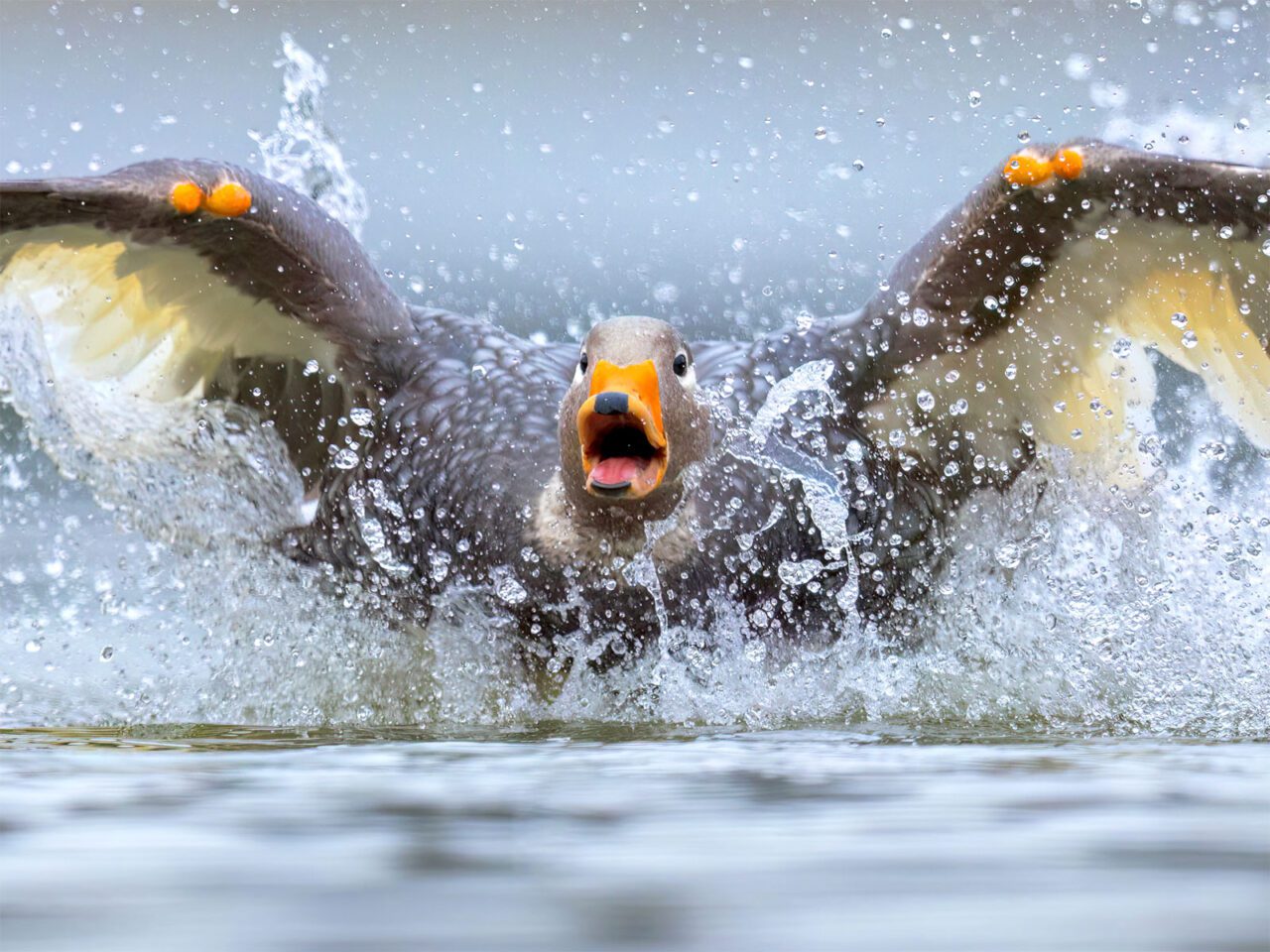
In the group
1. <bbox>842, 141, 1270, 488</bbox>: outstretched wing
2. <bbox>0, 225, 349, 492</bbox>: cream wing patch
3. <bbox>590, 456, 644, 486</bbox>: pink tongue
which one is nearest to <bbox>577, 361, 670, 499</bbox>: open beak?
<bbox>590, 456, 644, 486</bbox>: pink tongue

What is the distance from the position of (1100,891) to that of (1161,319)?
2.90 meters

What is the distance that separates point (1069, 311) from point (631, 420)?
1.13m

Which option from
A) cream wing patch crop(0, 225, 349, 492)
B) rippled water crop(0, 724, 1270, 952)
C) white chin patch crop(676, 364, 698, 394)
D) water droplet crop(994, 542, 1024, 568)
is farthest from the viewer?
water droplet crop(994, 542, 1024, 568)

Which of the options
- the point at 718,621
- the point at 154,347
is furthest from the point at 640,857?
the point at 154,347

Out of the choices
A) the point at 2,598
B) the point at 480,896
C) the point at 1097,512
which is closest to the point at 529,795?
the point at 480,896

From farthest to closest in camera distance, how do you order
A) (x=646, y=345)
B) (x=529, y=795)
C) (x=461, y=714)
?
1. (x=461, y=714)
2. (x=646, y=345)
3. (x=529, y=795)

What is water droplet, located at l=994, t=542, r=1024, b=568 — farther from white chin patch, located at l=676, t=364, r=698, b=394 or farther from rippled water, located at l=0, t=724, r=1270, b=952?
rippled water, located at l=0, t=724, r=1270, b=952

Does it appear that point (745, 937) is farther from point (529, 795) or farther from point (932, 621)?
point (932, 621)

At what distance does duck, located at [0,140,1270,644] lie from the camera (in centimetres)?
302

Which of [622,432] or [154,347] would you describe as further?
[154,347]

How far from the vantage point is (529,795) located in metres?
0.77

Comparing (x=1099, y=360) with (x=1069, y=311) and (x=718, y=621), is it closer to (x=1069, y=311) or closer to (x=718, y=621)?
(x=1069, y=311)

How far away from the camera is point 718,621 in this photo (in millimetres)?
3076

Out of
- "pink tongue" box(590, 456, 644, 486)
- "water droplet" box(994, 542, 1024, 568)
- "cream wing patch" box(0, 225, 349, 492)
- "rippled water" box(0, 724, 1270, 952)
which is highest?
"cream wing patch" box(0, 225, 349, 492)
